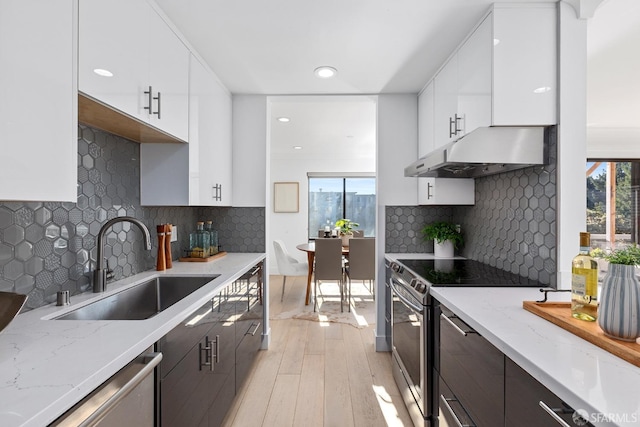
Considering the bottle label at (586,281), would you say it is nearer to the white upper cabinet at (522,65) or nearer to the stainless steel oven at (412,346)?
the stainless steel oven at (412,346)

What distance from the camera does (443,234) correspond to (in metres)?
2.68

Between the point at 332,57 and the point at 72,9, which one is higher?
the point at 332,57

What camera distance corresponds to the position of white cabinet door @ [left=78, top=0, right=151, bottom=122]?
115 cm

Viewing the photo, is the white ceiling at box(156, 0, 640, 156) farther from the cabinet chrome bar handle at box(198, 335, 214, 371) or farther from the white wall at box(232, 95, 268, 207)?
the cabinet chrome bar handle at box(198, 335, 214, 371)

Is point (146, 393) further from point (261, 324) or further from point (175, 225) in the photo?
point (261, 324)

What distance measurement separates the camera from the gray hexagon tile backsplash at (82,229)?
1.21m

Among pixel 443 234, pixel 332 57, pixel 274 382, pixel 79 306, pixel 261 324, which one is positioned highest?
pixel 332 57

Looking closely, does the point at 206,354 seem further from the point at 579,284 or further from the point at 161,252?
the point at 579,284

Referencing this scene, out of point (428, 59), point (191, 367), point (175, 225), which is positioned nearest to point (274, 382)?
point (191, 367)

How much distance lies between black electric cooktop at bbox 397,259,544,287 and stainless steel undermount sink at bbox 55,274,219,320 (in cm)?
127

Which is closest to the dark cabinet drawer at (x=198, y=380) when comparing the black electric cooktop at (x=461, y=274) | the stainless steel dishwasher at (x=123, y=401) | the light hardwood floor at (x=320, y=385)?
the stainless steel dishwasher at (x=123, y=401)

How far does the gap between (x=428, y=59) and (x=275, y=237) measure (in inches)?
193

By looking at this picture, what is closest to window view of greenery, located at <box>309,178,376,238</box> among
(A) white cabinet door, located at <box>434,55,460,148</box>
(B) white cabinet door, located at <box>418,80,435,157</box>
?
(B) white cabinet door, located at <box>418,80,435,157</box>

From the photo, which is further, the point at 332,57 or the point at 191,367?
the point at 332,57
